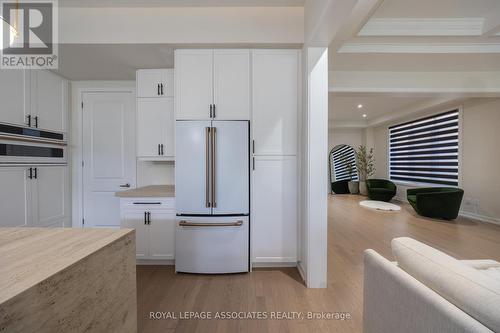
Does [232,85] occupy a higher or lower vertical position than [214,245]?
higher

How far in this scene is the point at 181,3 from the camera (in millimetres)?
2445

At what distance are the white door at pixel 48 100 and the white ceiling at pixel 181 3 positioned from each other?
1.10 metres

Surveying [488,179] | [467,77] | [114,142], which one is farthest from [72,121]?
[488,179]

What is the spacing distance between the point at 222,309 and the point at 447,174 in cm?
644

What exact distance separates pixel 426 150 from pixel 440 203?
7.27 feet

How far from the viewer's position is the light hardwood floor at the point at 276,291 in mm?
1812

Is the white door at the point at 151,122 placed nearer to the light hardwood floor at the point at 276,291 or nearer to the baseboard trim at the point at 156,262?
the baseboard trim at the point at 156,262

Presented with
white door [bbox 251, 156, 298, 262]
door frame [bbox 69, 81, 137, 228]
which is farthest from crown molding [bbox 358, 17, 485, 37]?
door frame [bbox 69, 81, 137, 228]

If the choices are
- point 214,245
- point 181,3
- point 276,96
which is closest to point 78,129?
point 181,3

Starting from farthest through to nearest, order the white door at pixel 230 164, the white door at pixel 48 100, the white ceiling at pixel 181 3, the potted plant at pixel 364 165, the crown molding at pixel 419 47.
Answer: the potted plant at pixel 364 165 → the crown molding at pixel 419 47 → the white door at pixel 48 100 → the white door at pixel 230 164 → the white ceiling at pixel 181 3

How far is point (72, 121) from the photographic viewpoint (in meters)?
3.45

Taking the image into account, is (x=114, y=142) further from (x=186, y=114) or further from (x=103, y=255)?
(x=103, y=255)

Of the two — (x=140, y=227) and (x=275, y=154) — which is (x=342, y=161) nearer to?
(x=275, y=154)

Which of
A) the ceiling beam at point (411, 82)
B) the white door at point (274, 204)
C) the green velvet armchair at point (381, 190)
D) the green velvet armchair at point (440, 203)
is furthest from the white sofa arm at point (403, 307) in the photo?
the green velvet armchair at point (381, 190)
